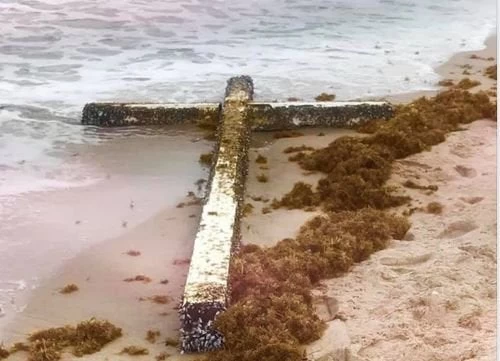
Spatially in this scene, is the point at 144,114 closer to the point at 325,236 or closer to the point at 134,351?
the point at 325,236

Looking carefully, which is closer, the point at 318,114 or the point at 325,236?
the point at 325,236

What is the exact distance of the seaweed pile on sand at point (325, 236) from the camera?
12.6ft

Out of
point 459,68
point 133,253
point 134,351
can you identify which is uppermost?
point 459,68

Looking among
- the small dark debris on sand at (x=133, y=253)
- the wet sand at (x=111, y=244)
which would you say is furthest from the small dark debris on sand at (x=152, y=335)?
the small dark debris on sand at (x=133, y=253)

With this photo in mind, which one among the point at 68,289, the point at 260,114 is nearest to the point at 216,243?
the point at 68,289

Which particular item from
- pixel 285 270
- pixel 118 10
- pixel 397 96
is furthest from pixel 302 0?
pixel 285 270

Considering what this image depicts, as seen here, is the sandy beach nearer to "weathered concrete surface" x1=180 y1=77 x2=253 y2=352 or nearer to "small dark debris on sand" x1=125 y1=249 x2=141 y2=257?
"small dark debris on sand" x1=125 y1=249 x2=141 y2=257

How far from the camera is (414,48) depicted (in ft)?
37.7

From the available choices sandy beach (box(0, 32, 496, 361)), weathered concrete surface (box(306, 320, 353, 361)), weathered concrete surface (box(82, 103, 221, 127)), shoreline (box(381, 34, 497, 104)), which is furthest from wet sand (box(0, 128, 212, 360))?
shoreline (box(381, 34, 497, 104))

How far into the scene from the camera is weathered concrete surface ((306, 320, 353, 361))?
367 cm

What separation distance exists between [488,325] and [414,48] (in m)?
8.37

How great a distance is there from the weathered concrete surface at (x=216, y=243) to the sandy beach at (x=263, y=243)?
0.19 m

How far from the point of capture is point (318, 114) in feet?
24.6

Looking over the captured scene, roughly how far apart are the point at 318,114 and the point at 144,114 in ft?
5.67
